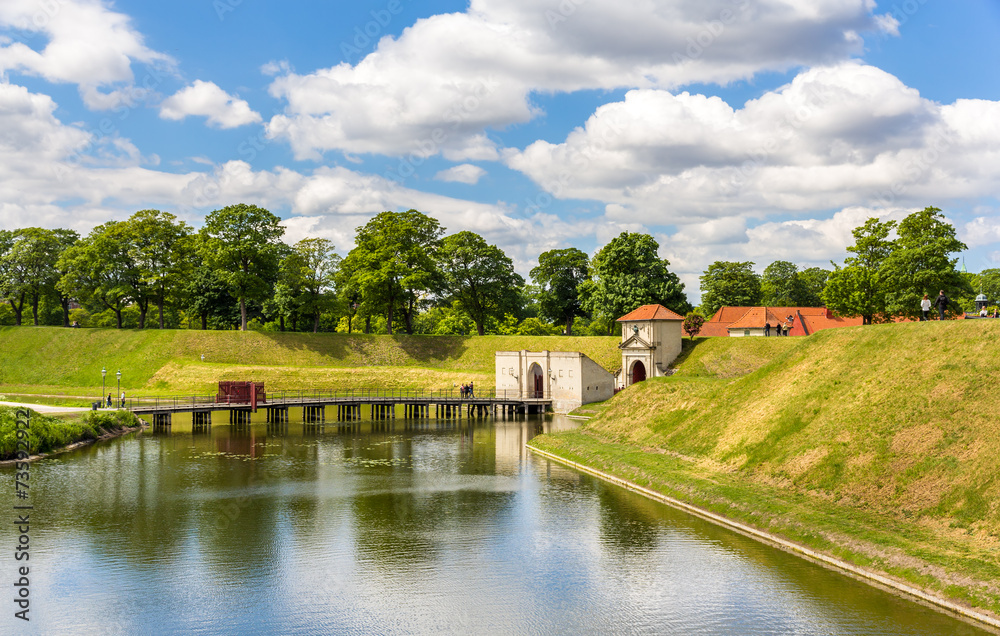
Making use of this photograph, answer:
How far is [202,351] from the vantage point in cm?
8712

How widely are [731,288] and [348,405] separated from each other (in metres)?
67.6

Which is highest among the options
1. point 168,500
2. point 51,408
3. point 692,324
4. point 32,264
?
point 32,264

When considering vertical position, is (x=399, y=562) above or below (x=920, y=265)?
below

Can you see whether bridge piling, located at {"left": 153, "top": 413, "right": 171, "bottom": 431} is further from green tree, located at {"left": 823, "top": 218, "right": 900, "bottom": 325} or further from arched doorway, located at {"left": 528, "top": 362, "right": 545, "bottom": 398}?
green tree, located at {"left": 823, "top": 218, "right": 900, "bottom": 325}

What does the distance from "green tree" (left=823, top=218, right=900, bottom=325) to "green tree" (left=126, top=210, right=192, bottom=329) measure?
3067 inches

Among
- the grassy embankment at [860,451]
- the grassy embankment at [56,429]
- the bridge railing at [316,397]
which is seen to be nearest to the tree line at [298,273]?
the bridge railing at [316,397]

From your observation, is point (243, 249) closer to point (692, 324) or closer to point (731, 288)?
point (692, 324)

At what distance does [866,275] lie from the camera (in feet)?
218

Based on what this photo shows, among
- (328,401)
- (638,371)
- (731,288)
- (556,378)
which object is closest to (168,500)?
(328,401)

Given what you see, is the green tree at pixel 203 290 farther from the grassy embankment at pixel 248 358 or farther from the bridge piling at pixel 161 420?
the bridge piling at pixel 161 420

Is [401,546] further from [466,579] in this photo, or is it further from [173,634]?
[173,634]

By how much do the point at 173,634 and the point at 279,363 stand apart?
→ 71.7m

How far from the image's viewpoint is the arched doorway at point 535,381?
76.7 m

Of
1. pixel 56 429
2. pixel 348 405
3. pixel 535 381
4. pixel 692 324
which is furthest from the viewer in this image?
pixel 692 324
